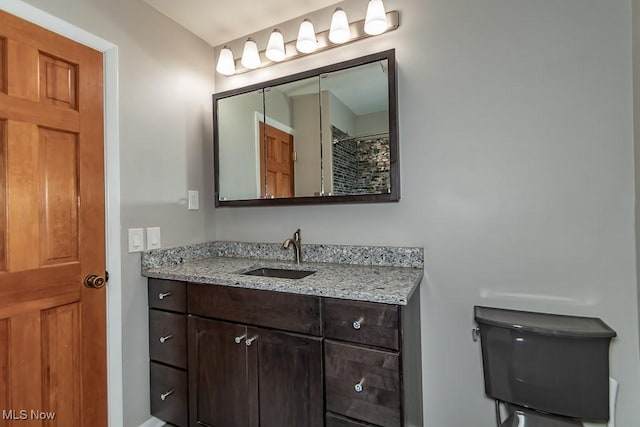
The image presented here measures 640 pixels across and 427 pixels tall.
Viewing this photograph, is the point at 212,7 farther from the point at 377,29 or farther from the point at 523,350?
the point at 523,350

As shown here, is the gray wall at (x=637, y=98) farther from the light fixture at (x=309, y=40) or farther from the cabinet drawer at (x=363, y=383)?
the cabinet drawer at (x=363, y=383)

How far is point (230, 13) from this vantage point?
1.81 metres

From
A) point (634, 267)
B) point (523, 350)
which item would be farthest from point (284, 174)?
point (634, 267)

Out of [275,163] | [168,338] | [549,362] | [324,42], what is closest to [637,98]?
[549,362]

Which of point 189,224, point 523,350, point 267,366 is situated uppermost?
point 189,224

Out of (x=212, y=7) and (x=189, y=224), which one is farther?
(x=189, y=224)

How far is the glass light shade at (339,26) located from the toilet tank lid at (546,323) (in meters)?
1.56

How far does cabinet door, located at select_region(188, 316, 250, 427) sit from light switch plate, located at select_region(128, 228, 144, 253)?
1.64 feet

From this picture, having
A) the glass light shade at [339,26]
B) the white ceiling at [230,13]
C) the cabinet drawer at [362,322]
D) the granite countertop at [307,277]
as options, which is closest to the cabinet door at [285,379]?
the cabinet drawer at [362,322]

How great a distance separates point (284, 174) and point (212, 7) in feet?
3.49

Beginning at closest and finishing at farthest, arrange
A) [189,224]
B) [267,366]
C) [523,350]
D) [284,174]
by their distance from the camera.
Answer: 1. [523,350]
2. [267,366]
3. [284,174]
4. [189,224]

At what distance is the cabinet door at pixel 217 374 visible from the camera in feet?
4.47

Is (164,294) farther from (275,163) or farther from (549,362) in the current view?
(549,362)

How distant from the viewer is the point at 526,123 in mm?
1328
